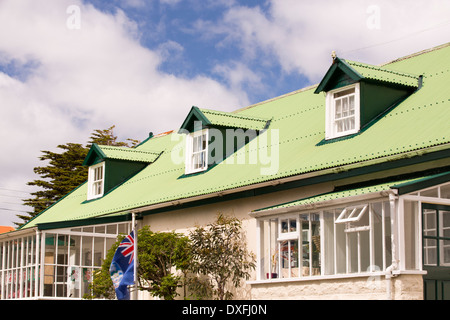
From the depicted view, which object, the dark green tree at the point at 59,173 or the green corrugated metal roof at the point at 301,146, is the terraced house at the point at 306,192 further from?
the dark green tree at the point at 59,173

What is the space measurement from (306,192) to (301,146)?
7.04 feet

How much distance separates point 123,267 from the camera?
62.2ft

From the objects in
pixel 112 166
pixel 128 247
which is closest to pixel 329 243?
pixel 128 247

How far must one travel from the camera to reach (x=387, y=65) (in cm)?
2247

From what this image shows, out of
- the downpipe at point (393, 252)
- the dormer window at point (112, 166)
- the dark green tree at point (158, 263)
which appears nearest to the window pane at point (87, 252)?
the dark green tree at point (158, 263)

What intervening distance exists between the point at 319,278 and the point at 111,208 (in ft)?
36.4

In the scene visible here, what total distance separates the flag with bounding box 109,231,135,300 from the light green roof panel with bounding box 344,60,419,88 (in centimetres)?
709

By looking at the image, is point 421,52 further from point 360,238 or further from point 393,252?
point 393,252

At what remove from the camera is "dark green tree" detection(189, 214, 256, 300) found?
18.5 metres

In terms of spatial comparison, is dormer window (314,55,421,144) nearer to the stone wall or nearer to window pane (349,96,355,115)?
window pane (349,96,355,115)

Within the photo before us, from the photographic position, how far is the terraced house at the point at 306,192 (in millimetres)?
14406
